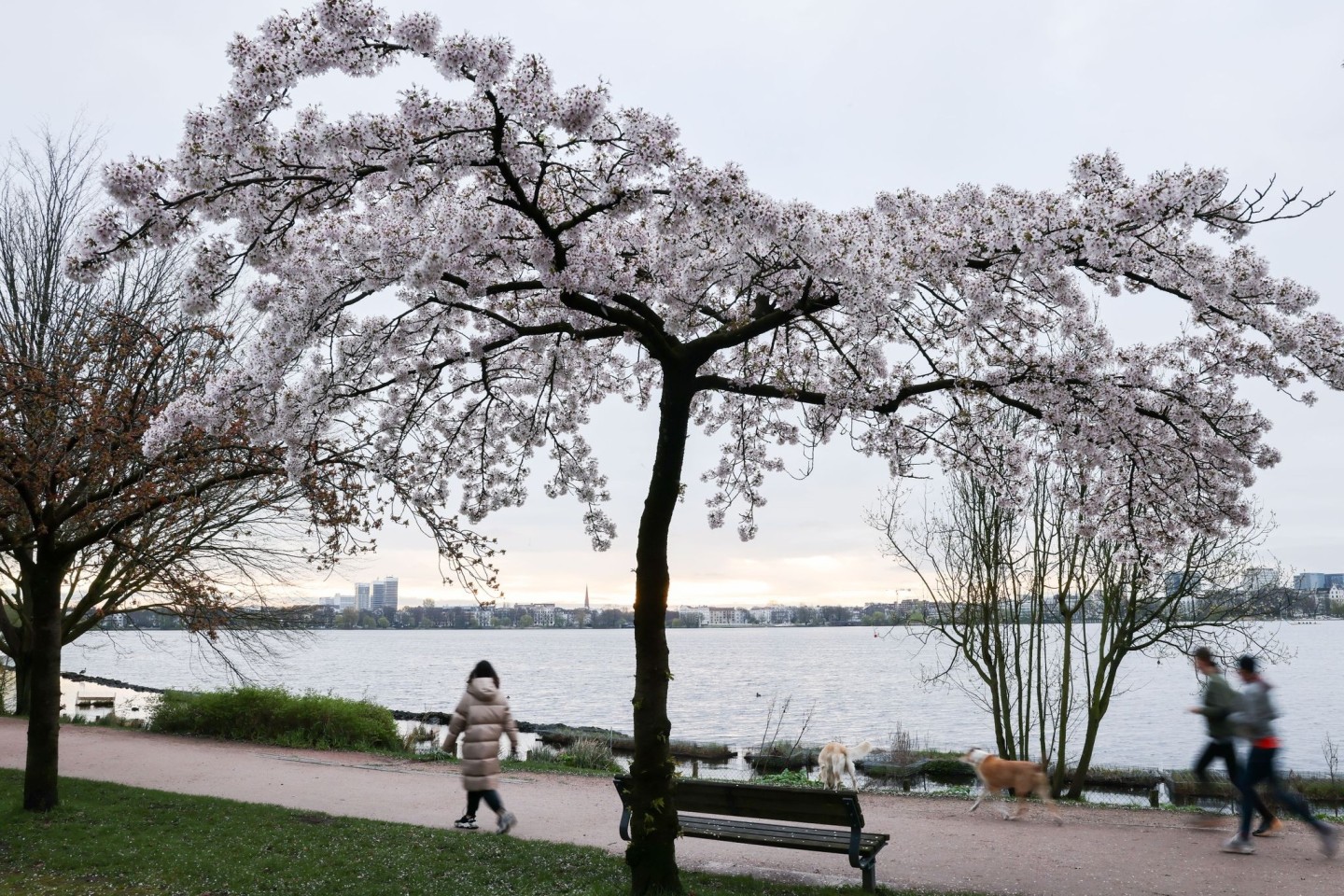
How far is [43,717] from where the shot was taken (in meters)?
9.75

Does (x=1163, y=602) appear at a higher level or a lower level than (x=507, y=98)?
lower

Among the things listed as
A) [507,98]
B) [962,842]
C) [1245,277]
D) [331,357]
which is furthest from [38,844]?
[1245,277]

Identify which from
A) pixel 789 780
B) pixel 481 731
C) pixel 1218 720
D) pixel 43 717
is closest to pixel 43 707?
pixel 43 717

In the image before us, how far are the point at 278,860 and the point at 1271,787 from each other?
9.00 meters

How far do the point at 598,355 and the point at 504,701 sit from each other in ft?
12.9

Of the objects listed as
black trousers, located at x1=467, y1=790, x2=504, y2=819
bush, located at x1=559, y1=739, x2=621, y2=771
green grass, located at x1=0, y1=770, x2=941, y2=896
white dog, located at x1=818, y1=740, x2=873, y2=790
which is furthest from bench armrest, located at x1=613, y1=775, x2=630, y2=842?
bush, located at x1=559, y1=739, x2=621, y2=771

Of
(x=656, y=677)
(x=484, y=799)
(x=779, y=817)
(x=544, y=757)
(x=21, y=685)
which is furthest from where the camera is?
(x=21, y=685)

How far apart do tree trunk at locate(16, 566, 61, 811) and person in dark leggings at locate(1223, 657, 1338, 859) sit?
39.0 feet

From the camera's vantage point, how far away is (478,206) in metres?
7.62

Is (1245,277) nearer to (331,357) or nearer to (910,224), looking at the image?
(910,224)

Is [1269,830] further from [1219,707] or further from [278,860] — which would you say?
[278,860]

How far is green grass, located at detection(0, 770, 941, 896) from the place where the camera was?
7.27 meters

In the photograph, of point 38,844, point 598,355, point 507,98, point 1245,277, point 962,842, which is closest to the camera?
point 507,98

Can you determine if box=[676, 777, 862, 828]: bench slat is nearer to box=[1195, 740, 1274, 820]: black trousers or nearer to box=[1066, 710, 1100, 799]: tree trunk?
box=[1195, 740, 1274, 820]: black trousers
